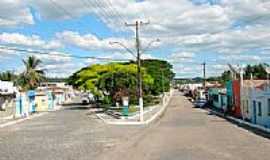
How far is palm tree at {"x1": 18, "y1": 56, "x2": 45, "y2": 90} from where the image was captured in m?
91.9

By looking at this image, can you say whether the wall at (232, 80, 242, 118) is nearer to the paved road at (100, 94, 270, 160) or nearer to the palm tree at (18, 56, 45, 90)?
the paved road at (100, 94, 270, 160)

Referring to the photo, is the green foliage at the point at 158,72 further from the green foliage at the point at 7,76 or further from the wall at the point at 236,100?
the wall at the point at 236,100

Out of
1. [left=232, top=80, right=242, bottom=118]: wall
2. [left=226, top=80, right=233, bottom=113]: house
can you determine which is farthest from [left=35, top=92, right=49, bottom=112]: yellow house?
[left=232, top=80, right=242, bottom=118]: wall

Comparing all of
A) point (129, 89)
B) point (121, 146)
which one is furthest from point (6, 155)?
point (129, 89)

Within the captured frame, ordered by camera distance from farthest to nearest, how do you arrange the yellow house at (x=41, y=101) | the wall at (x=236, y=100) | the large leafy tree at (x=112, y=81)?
the yellow house at (x=41, y=101)
the large leafy tree at (x=112, y=81)
the wall at (x=236, y=100)

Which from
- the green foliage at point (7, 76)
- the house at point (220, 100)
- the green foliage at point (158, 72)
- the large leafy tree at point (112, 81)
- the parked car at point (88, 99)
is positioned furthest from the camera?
the green foliage at point (7, 76)

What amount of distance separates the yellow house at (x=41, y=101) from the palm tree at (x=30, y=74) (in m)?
7.44

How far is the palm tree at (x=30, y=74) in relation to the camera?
91.9 m

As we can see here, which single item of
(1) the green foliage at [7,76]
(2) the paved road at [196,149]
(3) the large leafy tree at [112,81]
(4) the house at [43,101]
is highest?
(1) the green foliage at [7,76]

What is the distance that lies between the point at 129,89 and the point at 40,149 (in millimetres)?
50659

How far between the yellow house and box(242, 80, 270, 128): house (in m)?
41.3

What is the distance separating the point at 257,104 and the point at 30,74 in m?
58.2

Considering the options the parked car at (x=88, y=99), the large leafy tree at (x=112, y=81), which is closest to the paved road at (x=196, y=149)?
the large leafy tree at (x=112, y=81)

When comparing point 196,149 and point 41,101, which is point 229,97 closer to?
point 41,101
